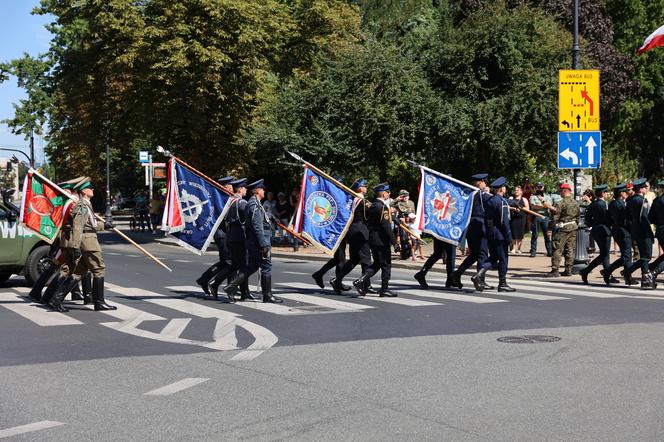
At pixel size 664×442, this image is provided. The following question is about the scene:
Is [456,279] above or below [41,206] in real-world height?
below

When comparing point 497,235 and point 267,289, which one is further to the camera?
point 497,235

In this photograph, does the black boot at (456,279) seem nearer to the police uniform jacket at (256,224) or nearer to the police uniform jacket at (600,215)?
the police uniform jacket at (600,215)

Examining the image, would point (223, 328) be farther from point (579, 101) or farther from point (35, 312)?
point (579, 101)

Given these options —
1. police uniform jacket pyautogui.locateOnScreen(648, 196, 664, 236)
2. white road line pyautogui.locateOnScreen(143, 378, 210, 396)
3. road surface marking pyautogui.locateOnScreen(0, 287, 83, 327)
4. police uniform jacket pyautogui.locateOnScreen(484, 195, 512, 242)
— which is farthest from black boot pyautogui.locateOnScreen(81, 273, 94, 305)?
police uniform jacket pyautogui.locateOnScreen(648, 196, 664, 236)

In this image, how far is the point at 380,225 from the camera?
1530 centimetres

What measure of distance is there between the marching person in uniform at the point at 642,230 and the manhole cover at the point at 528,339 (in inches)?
252

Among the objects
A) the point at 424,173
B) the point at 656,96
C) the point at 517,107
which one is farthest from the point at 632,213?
the point at 656,96

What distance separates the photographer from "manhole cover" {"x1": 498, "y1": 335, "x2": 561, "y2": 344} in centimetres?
1021

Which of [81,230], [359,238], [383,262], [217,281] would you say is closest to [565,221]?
[383,262]

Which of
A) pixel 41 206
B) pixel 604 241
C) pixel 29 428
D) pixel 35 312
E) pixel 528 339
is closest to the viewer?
pixel 29 428

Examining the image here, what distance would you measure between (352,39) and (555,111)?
10.6 metres

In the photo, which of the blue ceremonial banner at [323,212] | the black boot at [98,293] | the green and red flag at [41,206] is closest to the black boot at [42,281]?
the green and red flag at [41,206]

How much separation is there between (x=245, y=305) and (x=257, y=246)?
896 mm

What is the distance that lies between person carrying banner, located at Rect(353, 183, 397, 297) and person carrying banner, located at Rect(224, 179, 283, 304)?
60.6 inches
